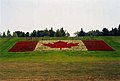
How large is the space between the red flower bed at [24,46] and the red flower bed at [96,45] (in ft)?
24.0

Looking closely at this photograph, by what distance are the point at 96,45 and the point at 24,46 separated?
9770 mm

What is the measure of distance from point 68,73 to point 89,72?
5.01ft

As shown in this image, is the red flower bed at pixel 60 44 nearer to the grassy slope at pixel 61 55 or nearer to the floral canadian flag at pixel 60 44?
the floral canadian flag at pixel 60 44

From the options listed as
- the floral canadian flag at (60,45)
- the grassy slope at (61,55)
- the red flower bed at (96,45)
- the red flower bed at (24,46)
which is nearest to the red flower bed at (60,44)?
the floral canadian flag at (60,45)

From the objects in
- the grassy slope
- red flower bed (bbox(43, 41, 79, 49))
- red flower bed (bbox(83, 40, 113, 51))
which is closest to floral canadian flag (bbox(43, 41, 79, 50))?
red flower bed (bbox(43, 41, 79, 49))

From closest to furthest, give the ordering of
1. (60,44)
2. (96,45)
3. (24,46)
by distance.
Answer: (24,46)
(96,45)
(60,44)

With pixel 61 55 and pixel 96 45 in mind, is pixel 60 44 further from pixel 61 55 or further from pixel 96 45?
pixel 61 55

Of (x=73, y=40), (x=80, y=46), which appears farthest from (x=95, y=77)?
(x=73, y=40)

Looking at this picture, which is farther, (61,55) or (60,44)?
(60,44)

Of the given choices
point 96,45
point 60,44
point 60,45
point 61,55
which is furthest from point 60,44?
point 61,55

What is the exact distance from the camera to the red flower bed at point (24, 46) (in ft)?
132

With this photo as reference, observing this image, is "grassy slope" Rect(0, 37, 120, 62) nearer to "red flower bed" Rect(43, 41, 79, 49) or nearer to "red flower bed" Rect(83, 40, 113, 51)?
"red flower bed" Rect(83, 40, 113, 51)

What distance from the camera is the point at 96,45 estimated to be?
4222 cm

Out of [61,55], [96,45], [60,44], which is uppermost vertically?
[60,44]
